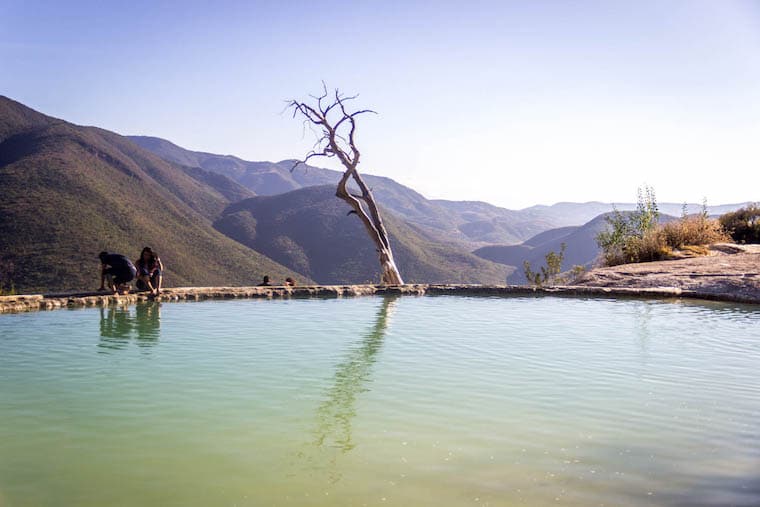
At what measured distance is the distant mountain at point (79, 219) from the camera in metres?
35.2

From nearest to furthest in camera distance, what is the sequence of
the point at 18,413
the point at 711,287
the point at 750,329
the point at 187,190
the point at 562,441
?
the point at 562,441, the point at 18,413, the point at 750,329, the point at 711,287, the point at 187,190

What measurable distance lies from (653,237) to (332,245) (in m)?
54.6

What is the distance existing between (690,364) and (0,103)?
66.9 m

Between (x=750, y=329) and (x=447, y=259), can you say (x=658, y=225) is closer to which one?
(x=750, y=329)

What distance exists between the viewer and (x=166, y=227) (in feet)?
158

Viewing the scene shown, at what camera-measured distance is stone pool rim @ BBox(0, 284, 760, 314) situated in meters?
8.80

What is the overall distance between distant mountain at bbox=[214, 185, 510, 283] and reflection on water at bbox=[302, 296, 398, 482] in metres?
48.9

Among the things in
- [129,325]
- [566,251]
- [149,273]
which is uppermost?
[566,251]

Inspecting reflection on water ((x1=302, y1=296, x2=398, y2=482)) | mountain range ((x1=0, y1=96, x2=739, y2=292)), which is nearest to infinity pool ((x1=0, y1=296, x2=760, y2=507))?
reflection on water ((x1=302, y1=296, x2=398, y2=482))

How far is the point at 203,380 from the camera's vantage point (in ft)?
15.2

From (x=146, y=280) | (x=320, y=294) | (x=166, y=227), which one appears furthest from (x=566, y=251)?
(x=146, y=280)

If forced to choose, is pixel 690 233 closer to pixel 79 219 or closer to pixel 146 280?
pixel 146 280

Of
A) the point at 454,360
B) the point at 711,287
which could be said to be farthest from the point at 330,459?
the point at 711,287

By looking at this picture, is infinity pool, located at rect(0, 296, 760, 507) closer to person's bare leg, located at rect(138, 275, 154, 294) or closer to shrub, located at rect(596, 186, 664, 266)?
person's bare leg, located at rect(138, 275, 154, 294)
